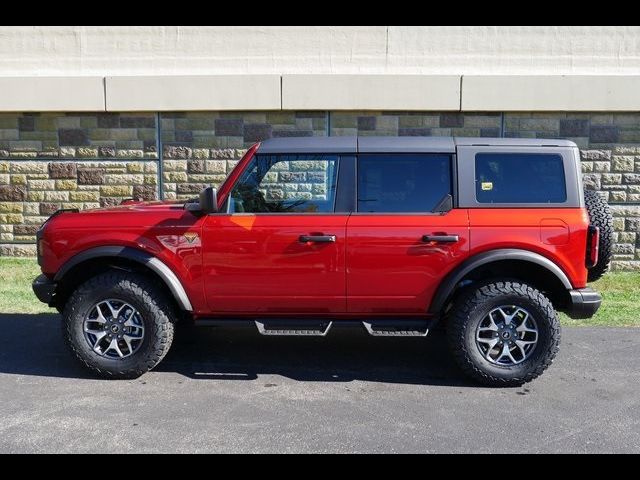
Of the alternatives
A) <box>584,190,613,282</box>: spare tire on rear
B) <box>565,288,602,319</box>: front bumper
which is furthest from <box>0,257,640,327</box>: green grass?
<box>565,288,602,319</box>: front bumper

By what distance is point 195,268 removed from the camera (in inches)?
169

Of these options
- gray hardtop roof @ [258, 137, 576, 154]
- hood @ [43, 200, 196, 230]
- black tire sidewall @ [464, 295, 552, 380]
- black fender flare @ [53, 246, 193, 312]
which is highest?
gray hardtop roof @ [258, 137, 576, 154]

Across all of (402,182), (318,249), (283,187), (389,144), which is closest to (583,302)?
(402,182)

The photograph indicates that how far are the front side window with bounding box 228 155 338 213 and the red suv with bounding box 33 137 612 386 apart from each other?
0.01 metres

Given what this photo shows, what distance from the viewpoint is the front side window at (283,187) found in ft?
14.2

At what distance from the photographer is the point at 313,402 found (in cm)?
393

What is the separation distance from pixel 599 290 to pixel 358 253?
4.87 meters

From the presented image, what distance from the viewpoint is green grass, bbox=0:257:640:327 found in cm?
614

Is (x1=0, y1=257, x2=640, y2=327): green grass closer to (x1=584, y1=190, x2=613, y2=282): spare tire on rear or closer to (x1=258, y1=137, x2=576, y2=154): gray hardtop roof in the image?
(x1=584, y1=190, x2=613, y2=282): spare tire on rear

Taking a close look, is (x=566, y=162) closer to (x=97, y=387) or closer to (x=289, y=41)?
(x=97, y=387)

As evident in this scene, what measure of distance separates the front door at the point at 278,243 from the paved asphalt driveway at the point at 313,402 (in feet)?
2.07

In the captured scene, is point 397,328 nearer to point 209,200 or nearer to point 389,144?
point 389,144

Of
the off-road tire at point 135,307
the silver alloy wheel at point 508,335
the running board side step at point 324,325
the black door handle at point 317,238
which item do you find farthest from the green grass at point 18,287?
the silver alloy wheel at point 508,335

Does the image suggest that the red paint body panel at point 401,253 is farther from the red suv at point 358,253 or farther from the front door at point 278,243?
the front door at point 278,243
